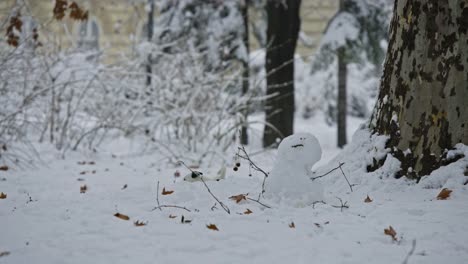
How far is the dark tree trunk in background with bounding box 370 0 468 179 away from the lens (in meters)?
2.94

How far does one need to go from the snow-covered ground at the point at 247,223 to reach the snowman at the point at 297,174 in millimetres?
73

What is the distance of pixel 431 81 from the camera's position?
3021mm

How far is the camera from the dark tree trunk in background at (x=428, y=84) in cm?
294

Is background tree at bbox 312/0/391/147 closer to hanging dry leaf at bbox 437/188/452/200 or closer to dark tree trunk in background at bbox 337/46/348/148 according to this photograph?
dark tree trunk in background at bbox 337/46/348/148

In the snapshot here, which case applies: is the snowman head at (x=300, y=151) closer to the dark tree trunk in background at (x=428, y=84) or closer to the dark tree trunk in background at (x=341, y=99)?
the dark tree trunk in background at (x=428, y=84)

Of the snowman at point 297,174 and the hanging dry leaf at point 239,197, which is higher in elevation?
the snowman at point 297,174

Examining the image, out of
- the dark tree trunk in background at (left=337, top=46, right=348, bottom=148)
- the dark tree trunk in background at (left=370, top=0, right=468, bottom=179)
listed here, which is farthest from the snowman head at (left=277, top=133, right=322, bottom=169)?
the dark tree trunk in background at (left=337, top=46, right=348, bottom=148)

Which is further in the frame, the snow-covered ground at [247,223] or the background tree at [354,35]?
the background tree at [354,35]

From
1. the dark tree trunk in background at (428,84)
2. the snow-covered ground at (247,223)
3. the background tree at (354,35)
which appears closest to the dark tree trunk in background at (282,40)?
the background tree at (354,35)

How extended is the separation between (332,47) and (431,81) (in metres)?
7.18

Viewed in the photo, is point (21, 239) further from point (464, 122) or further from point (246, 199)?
point (464, 122)

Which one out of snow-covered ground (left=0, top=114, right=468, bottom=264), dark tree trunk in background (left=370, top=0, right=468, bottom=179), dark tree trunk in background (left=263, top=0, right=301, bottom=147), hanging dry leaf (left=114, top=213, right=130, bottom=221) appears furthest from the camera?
dark tree trunk in background (left=263, top=0, right=301, bottom=147)

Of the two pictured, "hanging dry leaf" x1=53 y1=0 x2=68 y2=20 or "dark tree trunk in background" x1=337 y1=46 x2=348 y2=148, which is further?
"dark tree trunk in background" x1=337 y1=46 x2=348 y2=148

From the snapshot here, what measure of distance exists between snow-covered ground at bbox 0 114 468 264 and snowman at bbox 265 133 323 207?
7 centimetres
